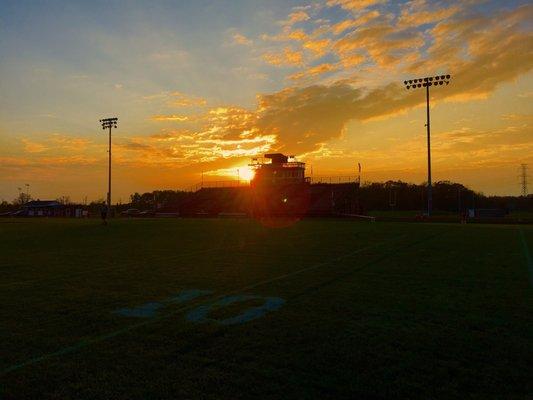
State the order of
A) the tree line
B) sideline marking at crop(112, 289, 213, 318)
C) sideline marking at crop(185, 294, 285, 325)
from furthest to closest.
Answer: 1. the tree line
2. sideline marking at crop(112, 289, 213, 318)
3. sideline marking at crop(185, 294, 285, 325)

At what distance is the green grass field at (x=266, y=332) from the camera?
13.1 ft

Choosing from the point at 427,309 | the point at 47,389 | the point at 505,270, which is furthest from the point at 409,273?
the point at 47,389

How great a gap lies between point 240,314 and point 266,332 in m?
1.03

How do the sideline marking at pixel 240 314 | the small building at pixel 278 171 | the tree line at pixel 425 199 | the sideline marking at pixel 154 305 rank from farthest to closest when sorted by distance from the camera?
the tree line at pixel 425 199
the small building at pixel 278 171
the sideline marking at pixel 154 305
the sideline marking at pixel 240 314

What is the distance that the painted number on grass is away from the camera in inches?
247

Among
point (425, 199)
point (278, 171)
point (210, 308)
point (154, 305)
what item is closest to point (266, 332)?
point (210, 308)

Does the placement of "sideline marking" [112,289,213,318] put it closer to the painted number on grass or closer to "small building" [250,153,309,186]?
the painted number on grass

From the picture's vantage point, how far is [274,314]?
6.52 m

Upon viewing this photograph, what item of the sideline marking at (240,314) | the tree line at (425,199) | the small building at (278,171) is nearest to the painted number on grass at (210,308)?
the sideline marking at (240,314)

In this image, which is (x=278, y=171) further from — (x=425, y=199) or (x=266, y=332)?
(x=266, y=332)

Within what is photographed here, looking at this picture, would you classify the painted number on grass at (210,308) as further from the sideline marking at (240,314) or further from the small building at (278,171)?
the small building at (278,171)

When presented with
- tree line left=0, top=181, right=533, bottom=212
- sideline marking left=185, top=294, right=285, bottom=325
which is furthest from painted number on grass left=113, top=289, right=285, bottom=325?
tree line left=0, top=181, right=533, bottom=212

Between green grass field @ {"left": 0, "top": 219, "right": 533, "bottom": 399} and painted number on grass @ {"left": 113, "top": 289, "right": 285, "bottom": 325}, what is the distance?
0.10 feet

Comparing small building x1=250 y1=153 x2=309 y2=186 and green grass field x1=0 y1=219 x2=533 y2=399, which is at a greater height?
small building x1=250 y1=153 x2=309 y2=186
